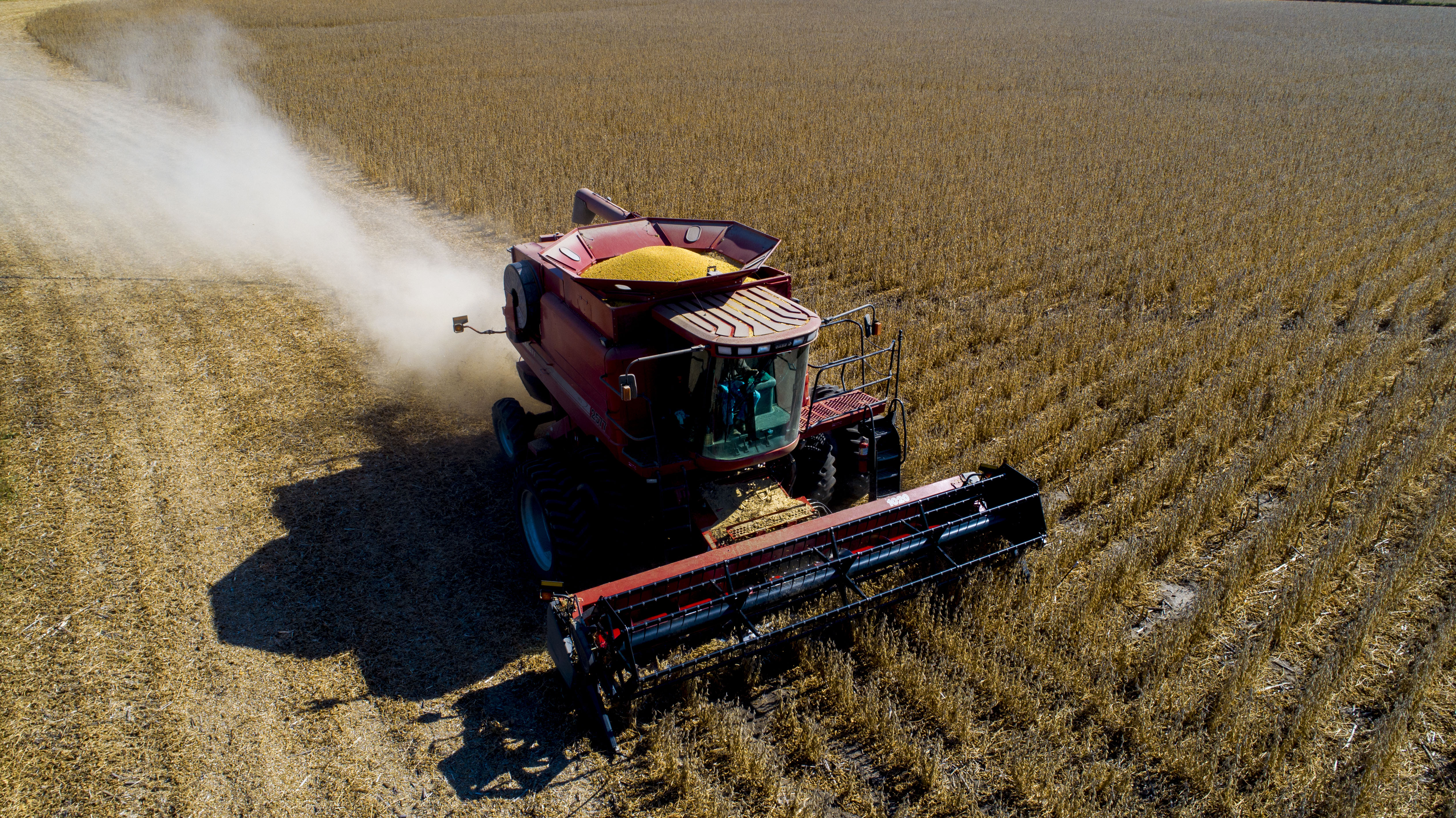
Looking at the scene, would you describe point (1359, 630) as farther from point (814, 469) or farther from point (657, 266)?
point (657, 266)

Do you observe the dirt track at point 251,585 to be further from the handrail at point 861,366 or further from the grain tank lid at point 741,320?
the handrail at point 861,366

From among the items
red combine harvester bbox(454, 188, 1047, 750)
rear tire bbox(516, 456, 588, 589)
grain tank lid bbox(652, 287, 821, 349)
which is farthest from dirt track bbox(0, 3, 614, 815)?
grain tank lid bbox(652, 287, 821, 349)

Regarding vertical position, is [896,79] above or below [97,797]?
above

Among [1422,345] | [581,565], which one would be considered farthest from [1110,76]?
[581,565]

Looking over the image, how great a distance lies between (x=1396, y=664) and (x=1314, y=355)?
5374mm

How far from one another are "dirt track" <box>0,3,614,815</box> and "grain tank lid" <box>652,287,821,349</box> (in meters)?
2.43

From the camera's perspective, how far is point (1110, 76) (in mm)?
29750

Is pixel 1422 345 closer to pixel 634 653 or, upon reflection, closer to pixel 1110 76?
pixel 634 653

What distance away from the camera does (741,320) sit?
6.13 metres

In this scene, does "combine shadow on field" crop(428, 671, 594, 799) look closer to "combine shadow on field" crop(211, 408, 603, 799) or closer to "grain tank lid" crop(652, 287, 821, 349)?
"combine shadow on field" crop(211, 408, 603, 799)

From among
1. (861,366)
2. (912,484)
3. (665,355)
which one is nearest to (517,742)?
(665,355)

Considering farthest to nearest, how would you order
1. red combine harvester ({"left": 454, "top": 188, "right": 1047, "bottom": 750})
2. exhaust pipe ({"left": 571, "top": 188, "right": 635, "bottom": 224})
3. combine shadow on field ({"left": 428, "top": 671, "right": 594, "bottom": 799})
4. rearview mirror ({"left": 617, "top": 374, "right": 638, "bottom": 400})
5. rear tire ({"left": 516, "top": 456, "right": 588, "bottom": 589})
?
1. exhaust pipe ({"left": 571, "top": 188, "right": 635, "bottom": 224})
2. rear tire ({"left": 516, "top": 456, "right": 588, "bottom": 589})
3. red combine harvester ({"left": 454, "top": 188, "right": 1047, "bottom": 750})
4. rearview mirror ({"left": 617, "top": 374, "right": 638, "bottom": 400})
5. combine shadow on field ({"left": 428, "top": 671, "right": 594, "bottom": 799})

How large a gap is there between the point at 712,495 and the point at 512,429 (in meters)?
2.53

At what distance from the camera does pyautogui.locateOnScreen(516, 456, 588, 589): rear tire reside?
6426 mm
